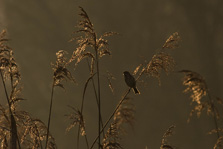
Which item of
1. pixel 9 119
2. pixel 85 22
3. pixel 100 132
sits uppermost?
pixel 85 22

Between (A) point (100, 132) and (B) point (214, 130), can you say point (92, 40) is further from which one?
(B) point (214, 130)

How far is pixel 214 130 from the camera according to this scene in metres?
4.98

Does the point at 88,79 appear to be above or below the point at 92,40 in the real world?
below

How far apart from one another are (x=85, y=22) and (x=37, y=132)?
1.38 meters

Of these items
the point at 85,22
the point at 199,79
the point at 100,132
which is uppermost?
the point at 85,22

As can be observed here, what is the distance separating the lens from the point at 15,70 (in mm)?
4852

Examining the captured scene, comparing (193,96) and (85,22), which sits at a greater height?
(85,22)

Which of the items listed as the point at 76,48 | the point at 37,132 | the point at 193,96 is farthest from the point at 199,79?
the point at 37,132

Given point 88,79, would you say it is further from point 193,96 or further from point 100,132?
point 193,96

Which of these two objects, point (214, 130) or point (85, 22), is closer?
point (85, 22)

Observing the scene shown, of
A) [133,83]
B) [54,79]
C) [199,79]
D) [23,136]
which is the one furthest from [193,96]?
[23,136]

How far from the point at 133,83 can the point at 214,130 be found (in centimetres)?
135

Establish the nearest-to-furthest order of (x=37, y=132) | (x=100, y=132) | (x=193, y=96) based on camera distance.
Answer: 1. (x=100, y=132)
2. (x=37, y=132)
3. (x=193, y=96)

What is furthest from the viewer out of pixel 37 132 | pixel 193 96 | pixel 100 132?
pixel 193 96
